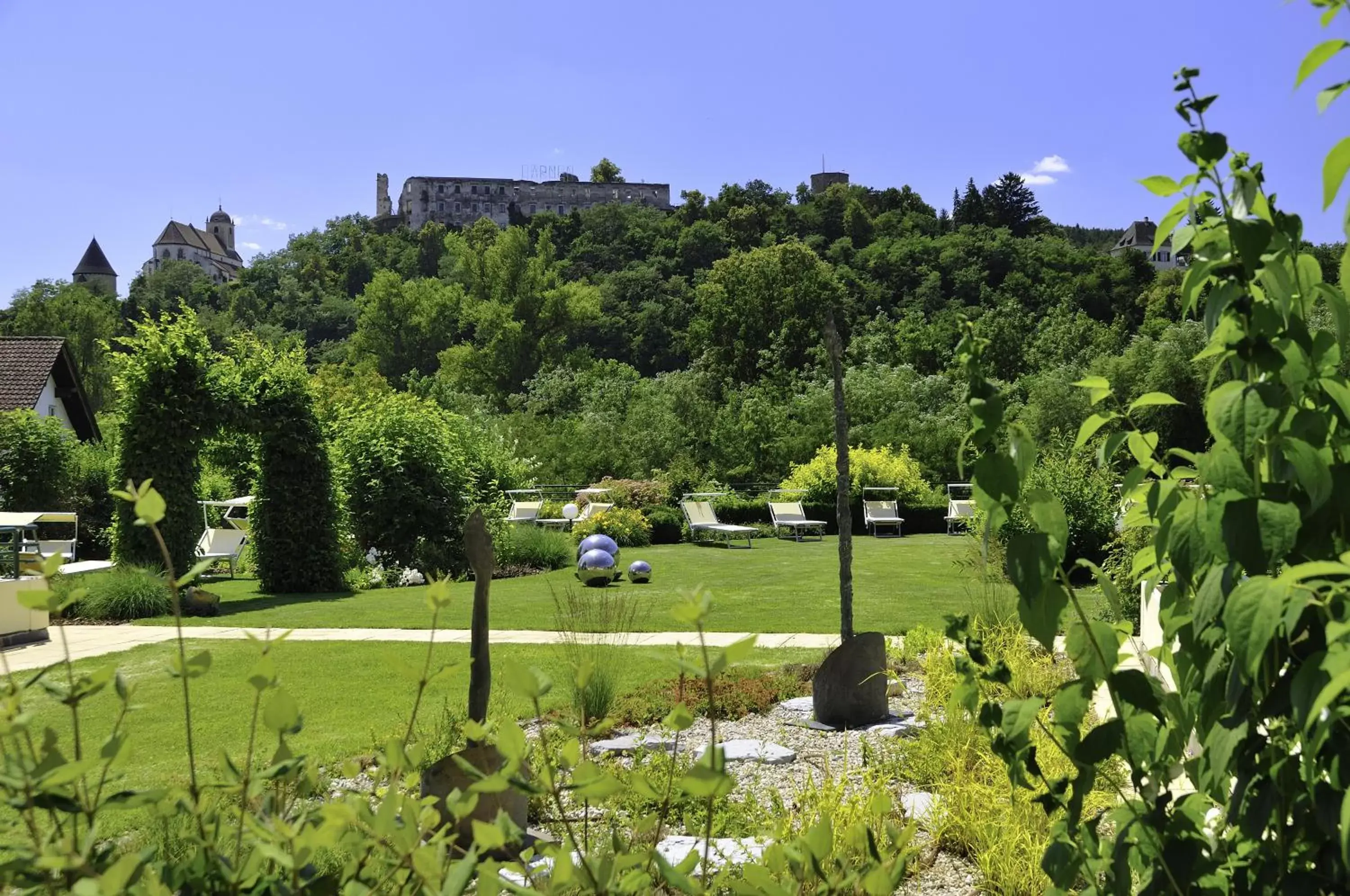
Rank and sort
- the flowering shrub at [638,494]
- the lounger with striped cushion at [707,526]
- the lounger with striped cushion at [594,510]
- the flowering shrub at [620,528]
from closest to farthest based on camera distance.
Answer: the flowering shrub at [620,528] < the lounger with striped cushion at [594,510] < the lounger with striped cushion at [707,526] < the flowering shrub at [638,494]

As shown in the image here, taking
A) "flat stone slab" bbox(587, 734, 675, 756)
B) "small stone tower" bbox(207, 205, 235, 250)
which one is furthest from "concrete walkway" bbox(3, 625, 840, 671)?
"small stone tower" bbox(207, 205, 235, 250)

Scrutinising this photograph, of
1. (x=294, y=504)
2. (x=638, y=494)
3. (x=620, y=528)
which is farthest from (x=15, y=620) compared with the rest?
(x=638, y=494)

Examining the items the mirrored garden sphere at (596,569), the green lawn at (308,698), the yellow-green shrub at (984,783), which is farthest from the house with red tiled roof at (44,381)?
the yellow-green shrub at (984,783)

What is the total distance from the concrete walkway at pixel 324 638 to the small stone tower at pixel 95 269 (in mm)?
103188

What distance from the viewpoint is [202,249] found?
417 ft

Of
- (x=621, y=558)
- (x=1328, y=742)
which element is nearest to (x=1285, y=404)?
(x=1328, y=742)

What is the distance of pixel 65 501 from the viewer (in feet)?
59.4

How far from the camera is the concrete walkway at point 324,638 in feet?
27.4

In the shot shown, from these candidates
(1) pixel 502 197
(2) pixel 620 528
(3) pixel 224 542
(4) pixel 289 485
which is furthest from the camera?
(1) pixel 502 197

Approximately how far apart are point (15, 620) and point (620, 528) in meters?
9.61

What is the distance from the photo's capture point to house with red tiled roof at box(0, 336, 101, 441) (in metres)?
21.4

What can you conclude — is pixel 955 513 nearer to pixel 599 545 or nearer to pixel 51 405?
pixel 599 545

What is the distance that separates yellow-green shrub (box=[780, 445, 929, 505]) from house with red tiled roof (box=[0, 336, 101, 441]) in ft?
47.8

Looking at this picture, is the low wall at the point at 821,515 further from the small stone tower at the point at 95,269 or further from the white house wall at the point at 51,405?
the small stone tower at the point at 95,269
